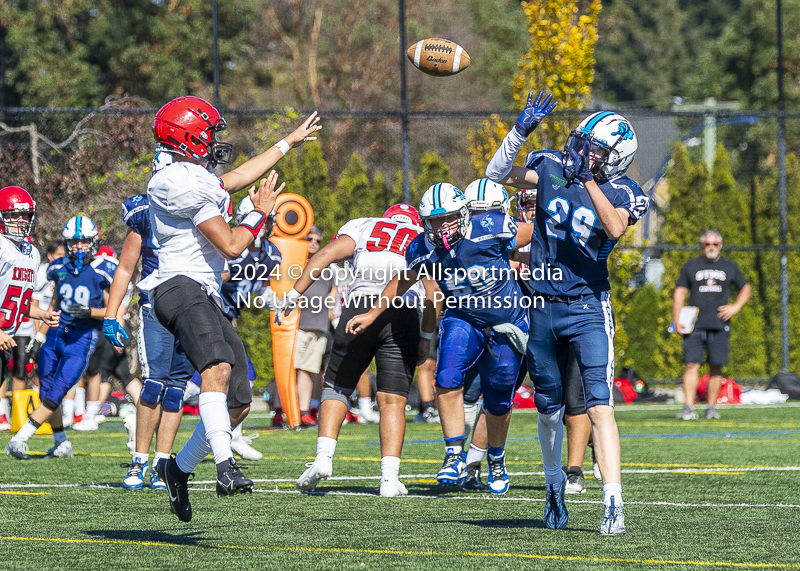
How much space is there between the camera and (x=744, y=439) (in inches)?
407

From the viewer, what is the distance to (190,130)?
5266 mm

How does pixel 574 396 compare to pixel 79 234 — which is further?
pixel 79 234

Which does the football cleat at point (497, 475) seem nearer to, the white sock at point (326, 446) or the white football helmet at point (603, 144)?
the white sock at point (326, 446)

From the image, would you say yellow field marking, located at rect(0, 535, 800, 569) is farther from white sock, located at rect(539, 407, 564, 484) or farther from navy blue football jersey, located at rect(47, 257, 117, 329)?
navy blue football jersey, located at rect(47, 257, 117, 329)

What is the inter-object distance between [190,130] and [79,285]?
5325mm

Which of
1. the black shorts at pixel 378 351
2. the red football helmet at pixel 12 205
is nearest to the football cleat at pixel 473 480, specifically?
the black shorts at pixel 378 351

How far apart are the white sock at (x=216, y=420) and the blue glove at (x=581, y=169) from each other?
189cm

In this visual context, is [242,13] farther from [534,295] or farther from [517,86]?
[534,295]

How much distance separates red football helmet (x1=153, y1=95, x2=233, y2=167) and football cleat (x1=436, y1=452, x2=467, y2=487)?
8.39 feet

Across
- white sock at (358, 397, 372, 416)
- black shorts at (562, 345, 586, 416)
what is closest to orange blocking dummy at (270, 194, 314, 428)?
white sock at (358, 397, 372, 416)

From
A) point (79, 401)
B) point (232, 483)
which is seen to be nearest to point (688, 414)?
point (79, 401)

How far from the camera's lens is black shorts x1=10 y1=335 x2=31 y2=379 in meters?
12.7

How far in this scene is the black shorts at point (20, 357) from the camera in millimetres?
12656

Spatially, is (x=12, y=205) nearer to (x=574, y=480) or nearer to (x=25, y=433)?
(x=25, y=433)
